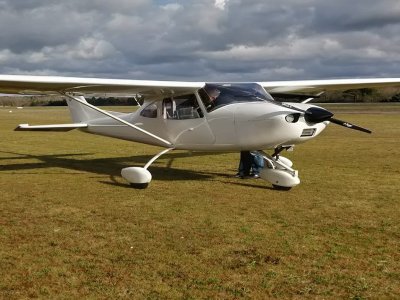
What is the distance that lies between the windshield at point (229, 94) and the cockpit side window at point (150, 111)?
1583mm

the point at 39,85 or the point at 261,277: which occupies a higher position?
the point at 39,85

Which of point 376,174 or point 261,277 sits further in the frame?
point 376,174

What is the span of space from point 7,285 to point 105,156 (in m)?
10.5

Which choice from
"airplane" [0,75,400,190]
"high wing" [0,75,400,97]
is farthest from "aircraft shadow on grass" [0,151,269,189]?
"high wing" [0,75,400,97]

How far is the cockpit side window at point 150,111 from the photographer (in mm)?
10406

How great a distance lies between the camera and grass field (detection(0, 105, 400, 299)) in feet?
12.9

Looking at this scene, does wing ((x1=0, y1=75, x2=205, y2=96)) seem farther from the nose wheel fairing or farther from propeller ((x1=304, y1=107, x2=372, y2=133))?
propeller ((x1=304, y1=107, x2=372, y2=133))

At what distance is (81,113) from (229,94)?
548cm

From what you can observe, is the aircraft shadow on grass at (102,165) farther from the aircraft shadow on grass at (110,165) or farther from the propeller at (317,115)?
the propeller at (317,115)

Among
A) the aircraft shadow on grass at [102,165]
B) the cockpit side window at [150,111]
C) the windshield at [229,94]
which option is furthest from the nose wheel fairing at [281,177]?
the cockpit side window at [150,111]

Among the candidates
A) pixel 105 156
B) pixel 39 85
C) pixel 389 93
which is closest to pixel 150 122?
pixel 39 85

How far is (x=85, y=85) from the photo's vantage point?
9.09 m

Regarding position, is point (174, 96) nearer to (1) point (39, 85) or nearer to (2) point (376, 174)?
(1) point (39, 85)

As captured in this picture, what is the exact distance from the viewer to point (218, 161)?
41.9 ft
